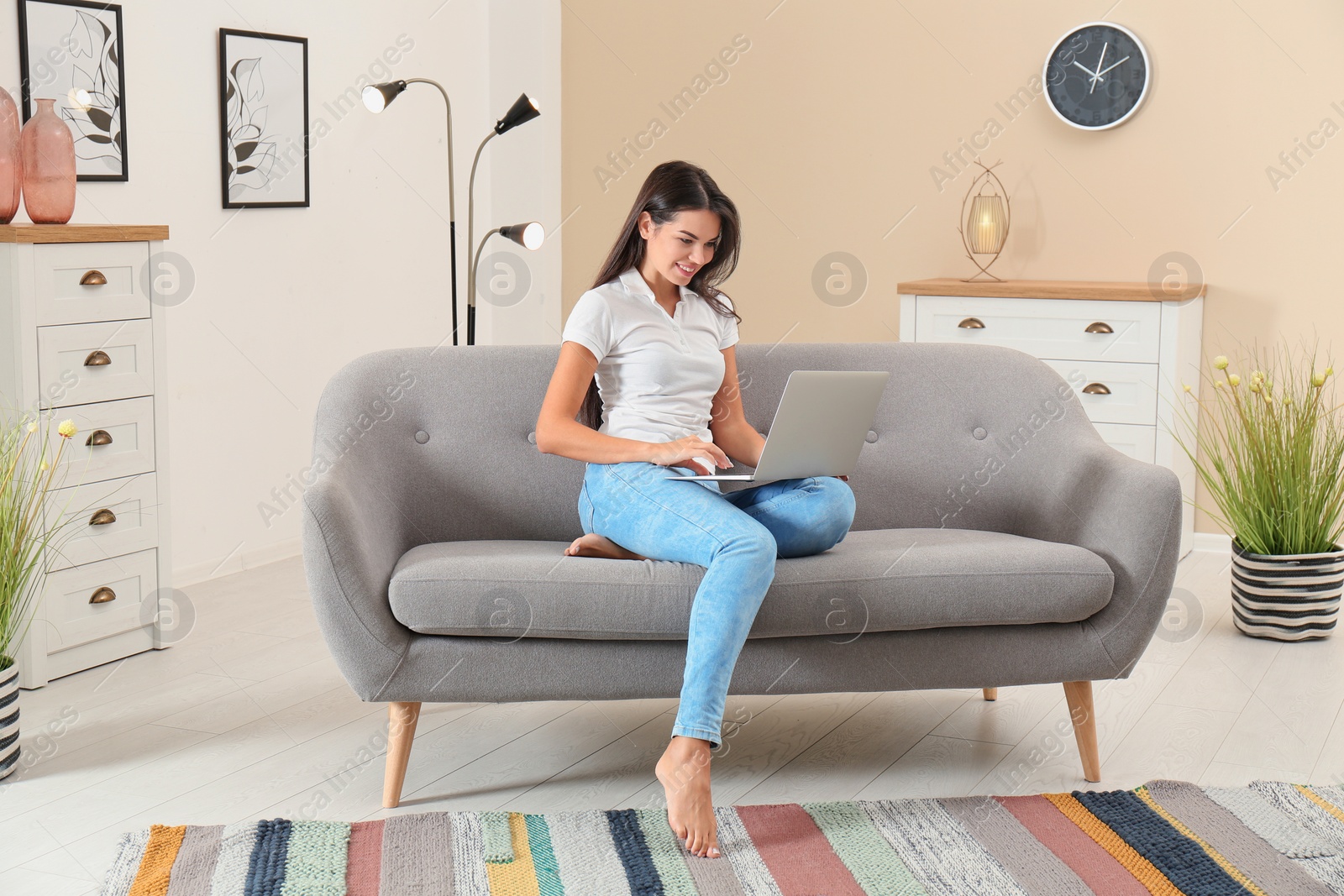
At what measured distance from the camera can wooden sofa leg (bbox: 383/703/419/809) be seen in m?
2.25

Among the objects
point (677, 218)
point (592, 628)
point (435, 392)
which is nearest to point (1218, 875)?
point (592, 628)

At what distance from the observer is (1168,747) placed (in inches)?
101

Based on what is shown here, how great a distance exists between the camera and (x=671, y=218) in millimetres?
2406

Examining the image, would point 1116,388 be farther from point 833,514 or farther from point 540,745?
point 540,745

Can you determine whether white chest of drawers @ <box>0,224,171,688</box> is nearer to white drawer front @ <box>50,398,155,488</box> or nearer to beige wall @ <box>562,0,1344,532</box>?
white drawer front @ <box>50,398,155,488</box>

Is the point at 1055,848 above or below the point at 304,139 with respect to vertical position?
below

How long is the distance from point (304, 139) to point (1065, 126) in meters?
2.51

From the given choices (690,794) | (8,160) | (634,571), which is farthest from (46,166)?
(690,794)

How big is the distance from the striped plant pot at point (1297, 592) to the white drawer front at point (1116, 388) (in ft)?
2.57

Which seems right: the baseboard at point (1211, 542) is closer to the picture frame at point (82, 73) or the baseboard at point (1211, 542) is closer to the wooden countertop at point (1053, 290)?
the wooden countertop at point (1053, 290)

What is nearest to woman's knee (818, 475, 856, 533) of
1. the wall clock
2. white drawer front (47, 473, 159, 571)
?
white drawer front (47, 473, 159, 571)

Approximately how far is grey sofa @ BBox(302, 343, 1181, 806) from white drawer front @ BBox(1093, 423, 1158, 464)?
138 cm

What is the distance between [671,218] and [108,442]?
1496 mm

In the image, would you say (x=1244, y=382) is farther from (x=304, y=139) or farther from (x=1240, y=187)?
(x=304, y=139)
